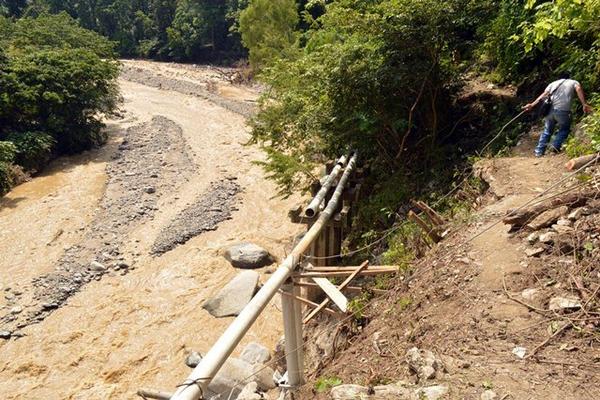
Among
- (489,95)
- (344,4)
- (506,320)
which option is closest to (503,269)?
(506,320)

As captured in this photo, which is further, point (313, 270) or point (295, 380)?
point (313, 270)

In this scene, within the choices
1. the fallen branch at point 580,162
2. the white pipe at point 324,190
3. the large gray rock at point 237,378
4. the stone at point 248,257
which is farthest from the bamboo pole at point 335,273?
the stone at point 248,257

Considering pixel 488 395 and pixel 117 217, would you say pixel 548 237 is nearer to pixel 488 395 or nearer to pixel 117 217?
pixel 488 395

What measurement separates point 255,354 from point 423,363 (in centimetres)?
560

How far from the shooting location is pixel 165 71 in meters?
48.9

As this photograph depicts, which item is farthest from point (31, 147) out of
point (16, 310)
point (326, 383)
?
point (326, 383)

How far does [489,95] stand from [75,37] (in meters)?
28.8

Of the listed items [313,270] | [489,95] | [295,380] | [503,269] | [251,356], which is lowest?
[251,356]

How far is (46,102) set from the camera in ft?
71.5

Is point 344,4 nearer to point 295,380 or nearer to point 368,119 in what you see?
point 368,119

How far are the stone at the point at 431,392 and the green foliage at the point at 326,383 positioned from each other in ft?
3.38

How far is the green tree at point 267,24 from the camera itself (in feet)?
106

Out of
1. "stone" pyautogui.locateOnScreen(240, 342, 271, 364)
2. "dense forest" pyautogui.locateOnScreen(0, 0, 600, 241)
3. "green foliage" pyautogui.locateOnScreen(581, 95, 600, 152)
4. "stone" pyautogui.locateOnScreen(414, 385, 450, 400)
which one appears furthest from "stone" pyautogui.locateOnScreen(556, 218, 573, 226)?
"stone" pyautogui.locateOnScreen(240, 342, 271, 364)

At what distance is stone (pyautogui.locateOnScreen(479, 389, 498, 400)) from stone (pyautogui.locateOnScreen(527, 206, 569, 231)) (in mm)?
2453
